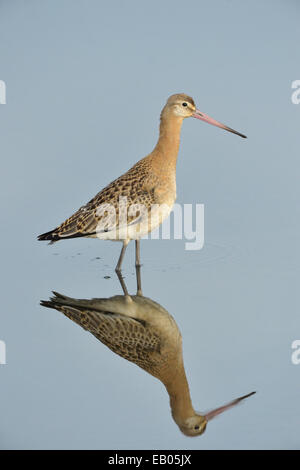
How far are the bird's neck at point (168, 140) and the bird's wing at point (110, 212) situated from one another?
0.25 m

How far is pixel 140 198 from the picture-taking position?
8.16m

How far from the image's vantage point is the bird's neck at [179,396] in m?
5.58

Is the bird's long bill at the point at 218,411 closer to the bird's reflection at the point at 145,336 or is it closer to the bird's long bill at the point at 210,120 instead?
the bird's reflection at the point at 145,336

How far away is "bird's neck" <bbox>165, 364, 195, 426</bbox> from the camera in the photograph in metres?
5.58

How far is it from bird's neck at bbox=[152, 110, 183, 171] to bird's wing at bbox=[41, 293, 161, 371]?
192cm

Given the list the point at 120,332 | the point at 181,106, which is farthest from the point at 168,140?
the point at 120,332

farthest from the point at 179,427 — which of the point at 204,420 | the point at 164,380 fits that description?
the point at 164,380

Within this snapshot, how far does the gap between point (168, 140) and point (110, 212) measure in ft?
3.32

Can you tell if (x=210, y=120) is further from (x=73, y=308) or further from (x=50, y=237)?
(x=73, y=308)

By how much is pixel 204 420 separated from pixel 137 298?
219cm

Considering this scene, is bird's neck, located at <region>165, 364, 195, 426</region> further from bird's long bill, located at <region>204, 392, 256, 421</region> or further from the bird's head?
the bird's head

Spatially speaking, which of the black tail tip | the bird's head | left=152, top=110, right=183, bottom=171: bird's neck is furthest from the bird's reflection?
the bird's head

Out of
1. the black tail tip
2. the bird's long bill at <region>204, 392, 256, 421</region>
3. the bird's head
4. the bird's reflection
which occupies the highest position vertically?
the bird's head

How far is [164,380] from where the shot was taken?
20.1 ft
